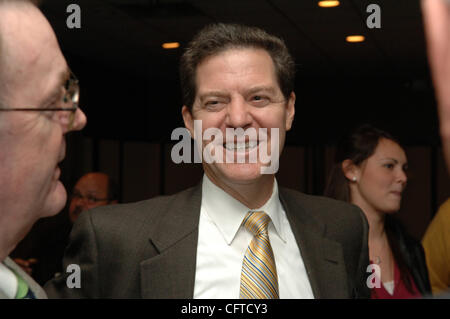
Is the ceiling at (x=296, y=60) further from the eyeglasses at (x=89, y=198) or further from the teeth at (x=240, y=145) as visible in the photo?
the teeth at (x=240, y=145)

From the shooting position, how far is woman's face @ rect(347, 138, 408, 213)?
262 centimetres

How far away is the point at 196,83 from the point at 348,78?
275 inches

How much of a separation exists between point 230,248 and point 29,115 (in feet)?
2.40

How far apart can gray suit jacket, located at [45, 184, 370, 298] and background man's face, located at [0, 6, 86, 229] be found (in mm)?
482

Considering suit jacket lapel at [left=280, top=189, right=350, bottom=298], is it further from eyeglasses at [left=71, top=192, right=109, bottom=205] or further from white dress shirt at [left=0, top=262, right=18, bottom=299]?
eyeglasses at [left=71, top=192, right=109, bottom=205]

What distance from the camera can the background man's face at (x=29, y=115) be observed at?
31.2 inches

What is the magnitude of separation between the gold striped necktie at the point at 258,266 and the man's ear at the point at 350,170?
4.51 feet

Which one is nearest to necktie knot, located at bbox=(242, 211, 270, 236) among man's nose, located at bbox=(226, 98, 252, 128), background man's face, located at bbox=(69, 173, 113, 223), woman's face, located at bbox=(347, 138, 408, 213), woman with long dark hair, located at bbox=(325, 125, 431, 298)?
man's nose, located at bbox=(226, 98, 252, 128)

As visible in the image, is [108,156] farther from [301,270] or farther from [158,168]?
[301,270]

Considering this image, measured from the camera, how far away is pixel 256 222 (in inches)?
56.5

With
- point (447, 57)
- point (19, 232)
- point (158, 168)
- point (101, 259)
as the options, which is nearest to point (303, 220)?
point (101, 259)

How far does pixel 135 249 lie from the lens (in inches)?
53.6

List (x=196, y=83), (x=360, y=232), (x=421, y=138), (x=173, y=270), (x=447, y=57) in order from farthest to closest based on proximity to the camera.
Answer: (x=421, y=138), (x=360, y=232), (x=196, y=83), (x=173, y=270), (x=447, y=57)
